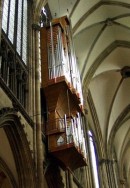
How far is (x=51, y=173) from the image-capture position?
11.3 m

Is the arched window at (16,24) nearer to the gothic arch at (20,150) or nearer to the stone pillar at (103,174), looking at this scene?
the gothic arch at (20,150)

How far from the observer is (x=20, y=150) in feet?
31.9

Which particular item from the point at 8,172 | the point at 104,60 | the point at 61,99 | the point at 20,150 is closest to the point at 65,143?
the point at 20,150

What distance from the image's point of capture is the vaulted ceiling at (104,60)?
17.4 m

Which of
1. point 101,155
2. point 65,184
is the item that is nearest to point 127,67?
point 101,155

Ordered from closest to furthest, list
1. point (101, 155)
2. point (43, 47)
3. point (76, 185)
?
1. point (43, 47)
2. point (76, 185)
3. point (101, 155)

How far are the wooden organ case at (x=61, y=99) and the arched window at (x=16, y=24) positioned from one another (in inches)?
34.0

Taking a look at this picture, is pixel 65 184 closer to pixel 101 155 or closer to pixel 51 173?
pixel 51 173

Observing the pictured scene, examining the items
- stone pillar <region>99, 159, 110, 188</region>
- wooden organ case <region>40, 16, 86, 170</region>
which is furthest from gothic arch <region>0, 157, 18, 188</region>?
stone pillar <region>99, 159, 110, 188</region>

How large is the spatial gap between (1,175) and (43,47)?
4381 mm

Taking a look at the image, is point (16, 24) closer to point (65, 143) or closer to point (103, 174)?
point (65, 143)

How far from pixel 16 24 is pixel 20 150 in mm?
4226

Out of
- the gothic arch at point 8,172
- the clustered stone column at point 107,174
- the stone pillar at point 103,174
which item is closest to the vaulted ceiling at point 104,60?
the clustered stone column at point 107,174

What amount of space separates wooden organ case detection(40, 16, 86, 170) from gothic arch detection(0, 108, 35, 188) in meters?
1.34
